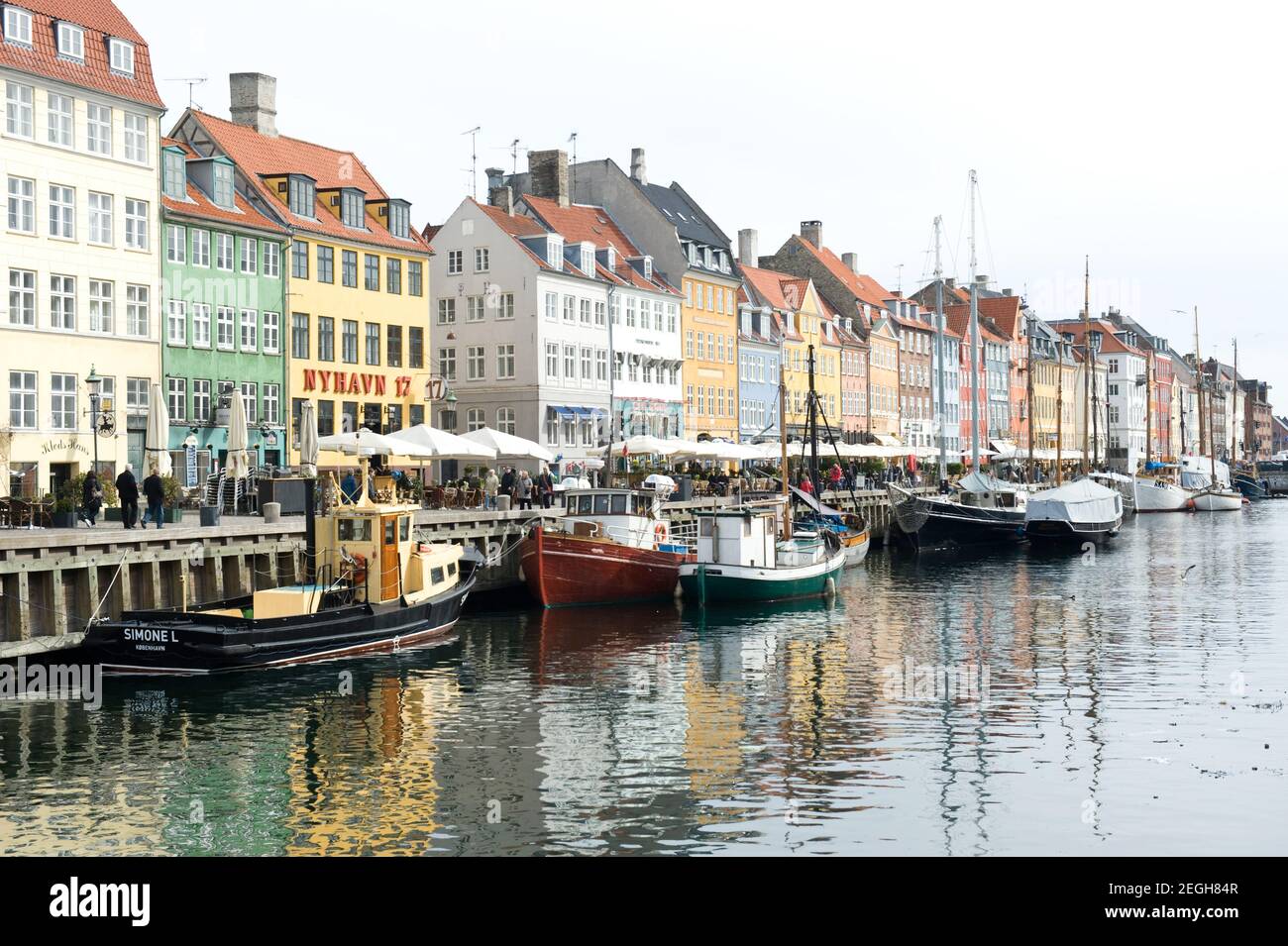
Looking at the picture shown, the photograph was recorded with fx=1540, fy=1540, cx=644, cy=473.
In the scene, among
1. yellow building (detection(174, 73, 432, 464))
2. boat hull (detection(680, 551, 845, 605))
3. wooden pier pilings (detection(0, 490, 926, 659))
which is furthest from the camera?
yellow building (detection(174, 73, 432, 464))

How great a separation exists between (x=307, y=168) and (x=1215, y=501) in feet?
246

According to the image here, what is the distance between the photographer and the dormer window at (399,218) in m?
65.2

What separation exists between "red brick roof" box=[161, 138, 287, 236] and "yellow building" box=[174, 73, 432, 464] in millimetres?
811

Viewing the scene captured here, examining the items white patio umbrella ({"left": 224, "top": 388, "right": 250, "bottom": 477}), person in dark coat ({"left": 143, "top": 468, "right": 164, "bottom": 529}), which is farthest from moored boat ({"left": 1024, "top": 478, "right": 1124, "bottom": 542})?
person in dark coat ({"left": 143, "top": 468, "right": 164, "bottom": 529})

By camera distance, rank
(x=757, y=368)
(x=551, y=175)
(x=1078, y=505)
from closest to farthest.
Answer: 1. (x=1078, y=505)
2. (x=551, y=175)
3. (x=757, y=368)

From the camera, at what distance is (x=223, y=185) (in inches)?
2218

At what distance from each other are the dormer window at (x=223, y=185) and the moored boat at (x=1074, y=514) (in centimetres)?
3774

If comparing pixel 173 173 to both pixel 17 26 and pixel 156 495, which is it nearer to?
pixel 17 26

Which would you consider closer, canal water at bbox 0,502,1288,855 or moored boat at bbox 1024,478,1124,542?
canal water at bbox 0,502,1288,855

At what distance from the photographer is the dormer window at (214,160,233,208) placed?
55969mm

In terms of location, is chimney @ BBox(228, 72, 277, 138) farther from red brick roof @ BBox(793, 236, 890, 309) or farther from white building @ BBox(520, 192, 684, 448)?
red brick roof @ BBox(793, 236, 890, 309)

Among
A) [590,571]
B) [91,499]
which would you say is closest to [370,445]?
[590,571]

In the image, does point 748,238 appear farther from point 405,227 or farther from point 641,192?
point 405,227
